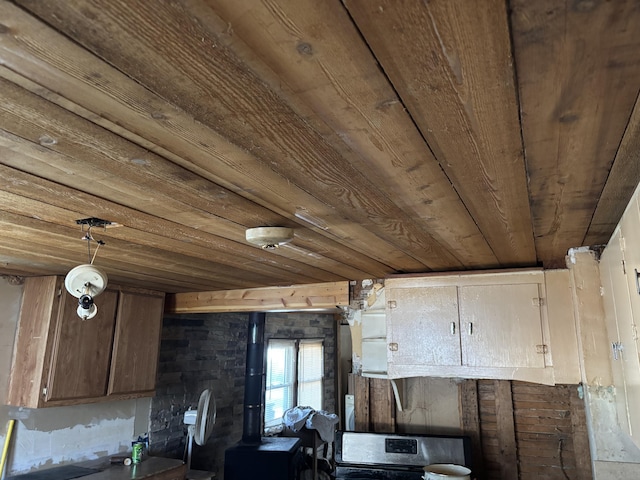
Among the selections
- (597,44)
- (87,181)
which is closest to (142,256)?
(87,181)

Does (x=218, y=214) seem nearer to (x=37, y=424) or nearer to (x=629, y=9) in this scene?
(x=629, y=9)

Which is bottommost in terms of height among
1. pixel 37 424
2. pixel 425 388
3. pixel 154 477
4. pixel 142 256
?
pixel 154 477

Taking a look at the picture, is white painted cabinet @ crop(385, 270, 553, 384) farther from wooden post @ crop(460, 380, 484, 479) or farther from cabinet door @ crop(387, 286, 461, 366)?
wooden post @ crop(460, 380, 484, 479)

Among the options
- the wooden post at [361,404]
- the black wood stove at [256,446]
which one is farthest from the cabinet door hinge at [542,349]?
the black wood stove at [256,446]

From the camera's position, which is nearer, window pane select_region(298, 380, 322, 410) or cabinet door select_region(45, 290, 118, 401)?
cabinet door select_region(45, 290, 118, 401)

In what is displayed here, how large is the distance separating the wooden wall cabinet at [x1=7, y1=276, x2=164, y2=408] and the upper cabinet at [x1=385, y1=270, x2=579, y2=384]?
2065 millimetres

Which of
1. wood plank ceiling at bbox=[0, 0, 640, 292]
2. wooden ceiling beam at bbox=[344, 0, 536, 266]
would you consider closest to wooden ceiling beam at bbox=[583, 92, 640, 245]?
wood plank ceiling at bbox=[0, 0, 640, 292]

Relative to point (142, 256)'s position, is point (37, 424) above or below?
below

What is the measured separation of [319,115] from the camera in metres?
0.96

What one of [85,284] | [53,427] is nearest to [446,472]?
[85,284]

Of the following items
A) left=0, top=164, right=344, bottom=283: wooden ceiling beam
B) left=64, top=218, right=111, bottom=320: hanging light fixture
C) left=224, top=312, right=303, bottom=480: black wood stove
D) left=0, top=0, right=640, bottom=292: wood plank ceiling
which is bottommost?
left=224, top=312, right=303, bottom=480: black wood stove

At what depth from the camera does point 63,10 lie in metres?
0.66

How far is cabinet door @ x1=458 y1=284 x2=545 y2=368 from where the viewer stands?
251 centimetres

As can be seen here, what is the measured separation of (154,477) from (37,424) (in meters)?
0.89
